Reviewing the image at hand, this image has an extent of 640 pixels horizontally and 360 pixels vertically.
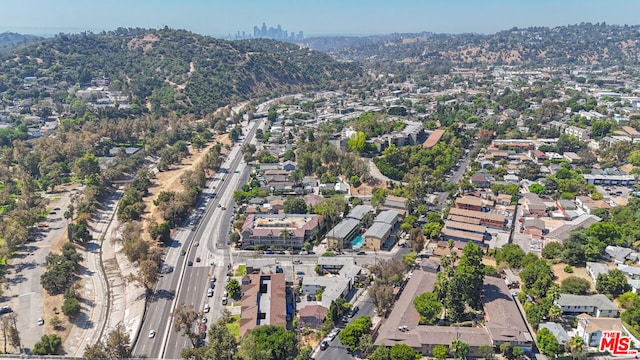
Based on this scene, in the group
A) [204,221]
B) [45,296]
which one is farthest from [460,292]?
[45,296]

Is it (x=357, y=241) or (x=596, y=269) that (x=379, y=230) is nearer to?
(x=357, y=241)

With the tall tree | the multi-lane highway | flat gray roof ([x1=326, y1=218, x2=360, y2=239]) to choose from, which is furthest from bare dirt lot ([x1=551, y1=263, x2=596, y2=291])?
the tall tree

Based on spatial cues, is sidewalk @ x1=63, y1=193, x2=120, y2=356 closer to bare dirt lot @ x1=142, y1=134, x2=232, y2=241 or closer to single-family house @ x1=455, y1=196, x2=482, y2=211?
bare dirt lot @ x1=142, y1=134, x2=232, y2=241

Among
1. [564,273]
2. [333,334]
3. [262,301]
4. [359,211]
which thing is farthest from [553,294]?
[359,211]

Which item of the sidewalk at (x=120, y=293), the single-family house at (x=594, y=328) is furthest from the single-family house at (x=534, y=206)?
the sidewalk at (x=120, y=293)

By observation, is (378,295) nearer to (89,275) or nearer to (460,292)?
(460,292)

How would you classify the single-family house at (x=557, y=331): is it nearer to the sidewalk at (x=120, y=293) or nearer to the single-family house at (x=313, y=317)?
the single-family house at (x=313, y=317)
